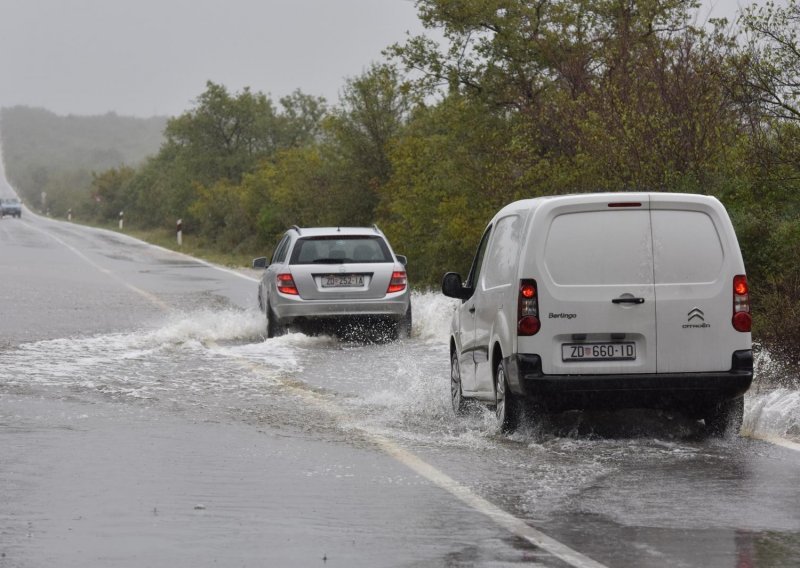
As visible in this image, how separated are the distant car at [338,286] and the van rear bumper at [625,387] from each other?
26.8 ft

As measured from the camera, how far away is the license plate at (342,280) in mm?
17578

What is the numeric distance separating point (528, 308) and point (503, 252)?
84 cm

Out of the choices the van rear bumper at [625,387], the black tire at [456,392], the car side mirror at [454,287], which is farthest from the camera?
the black tire at [456,392]

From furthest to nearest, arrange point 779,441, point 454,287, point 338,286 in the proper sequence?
1. point 338,286
2. point 454,287
3. point 779,441

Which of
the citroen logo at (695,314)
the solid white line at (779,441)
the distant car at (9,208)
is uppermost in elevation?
the distant car at (9,208)

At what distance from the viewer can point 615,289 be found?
932cm

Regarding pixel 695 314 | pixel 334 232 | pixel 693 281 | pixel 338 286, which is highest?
pixel 334 232

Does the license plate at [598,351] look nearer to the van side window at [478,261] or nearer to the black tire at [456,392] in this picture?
the van side window at [478,261]

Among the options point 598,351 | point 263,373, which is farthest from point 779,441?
point 263,373

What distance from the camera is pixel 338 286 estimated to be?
57.8 feet

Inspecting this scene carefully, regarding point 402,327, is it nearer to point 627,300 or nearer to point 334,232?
point 334,232

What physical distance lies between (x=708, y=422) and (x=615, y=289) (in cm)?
131

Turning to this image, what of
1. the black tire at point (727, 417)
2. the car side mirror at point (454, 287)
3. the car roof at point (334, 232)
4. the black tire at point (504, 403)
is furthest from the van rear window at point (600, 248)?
the car roof at point (334, 232)

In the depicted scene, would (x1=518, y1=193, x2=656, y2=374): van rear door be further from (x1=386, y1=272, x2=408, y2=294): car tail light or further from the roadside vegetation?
(x1=386, y1=272, x2=408, y2=294): car tail light
